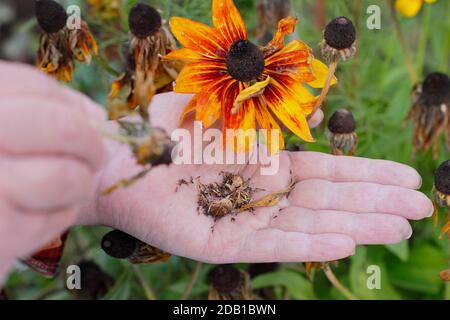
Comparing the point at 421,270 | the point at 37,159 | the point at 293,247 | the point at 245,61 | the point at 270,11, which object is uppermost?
the point at 270,11

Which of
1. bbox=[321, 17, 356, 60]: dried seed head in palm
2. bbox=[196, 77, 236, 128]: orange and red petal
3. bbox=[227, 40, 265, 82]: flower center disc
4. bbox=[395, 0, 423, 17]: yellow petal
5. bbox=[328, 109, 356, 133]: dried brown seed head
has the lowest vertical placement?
bbox=[328, 109, 356, 133]: dried brown seed head

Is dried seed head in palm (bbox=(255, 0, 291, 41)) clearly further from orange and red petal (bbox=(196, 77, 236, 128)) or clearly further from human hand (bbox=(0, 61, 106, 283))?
human hand (bbox=(0, 61, 106, 283))

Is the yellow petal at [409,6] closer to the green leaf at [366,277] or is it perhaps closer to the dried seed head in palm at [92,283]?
the green leaf at [366,277]

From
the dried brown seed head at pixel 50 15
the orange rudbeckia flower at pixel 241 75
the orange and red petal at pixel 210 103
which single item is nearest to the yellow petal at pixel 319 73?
the orange rudbeckia flower at pixel 241 75

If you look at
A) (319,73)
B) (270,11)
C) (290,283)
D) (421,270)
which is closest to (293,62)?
(319,73)

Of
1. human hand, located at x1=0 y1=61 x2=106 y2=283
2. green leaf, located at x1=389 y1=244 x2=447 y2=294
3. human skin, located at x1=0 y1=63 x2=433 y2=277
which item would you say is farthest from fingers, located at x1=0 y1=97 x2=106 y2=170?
green leaf, located at x1=389 y1=244 x2=447 y2=294

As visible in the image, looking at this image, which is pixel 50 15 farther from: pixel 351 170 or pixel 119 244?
pixel 351 170

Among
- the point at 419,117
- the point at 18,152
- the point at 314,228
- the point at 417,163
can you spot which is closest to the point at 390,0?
the point at 419,117
